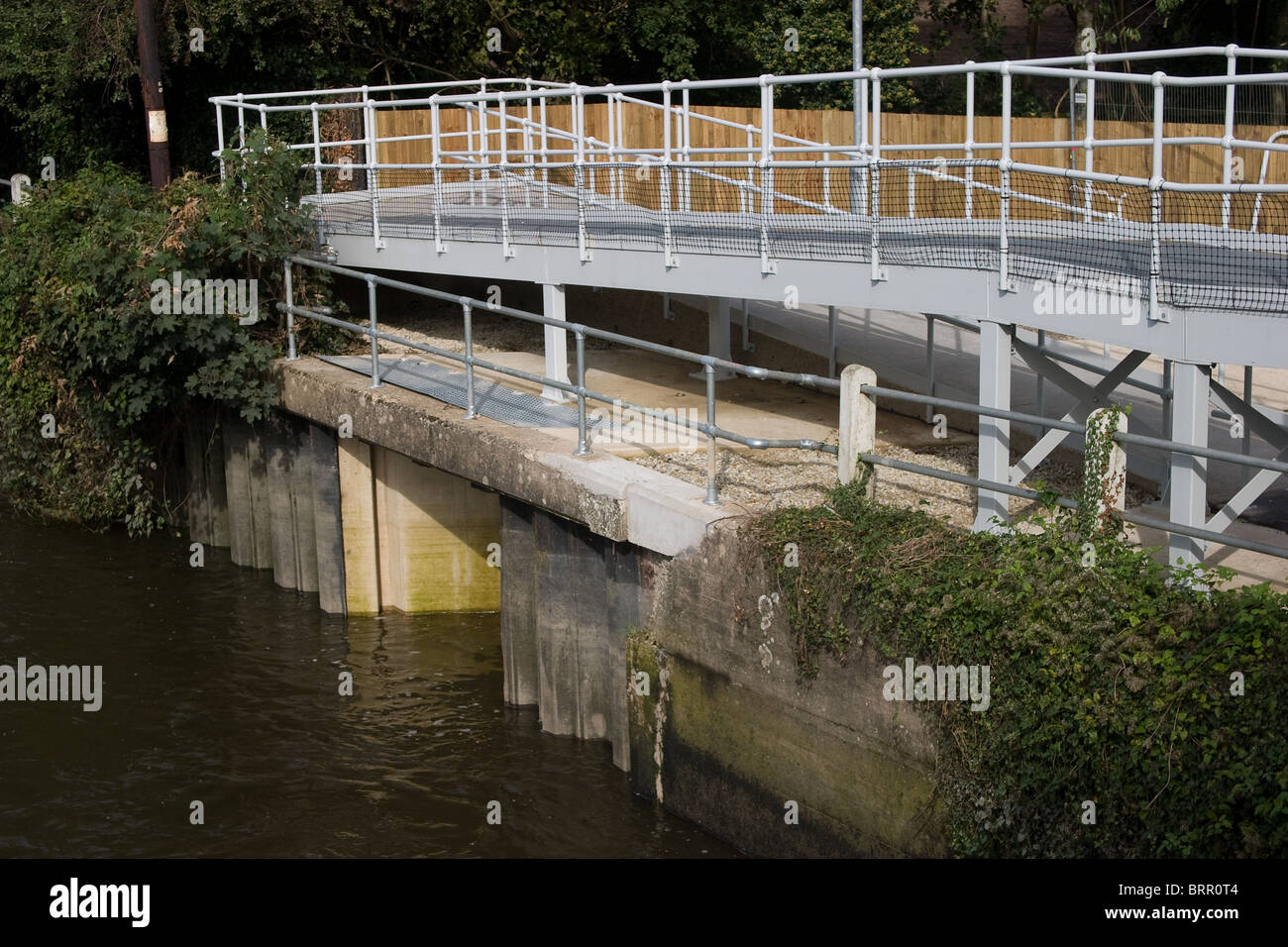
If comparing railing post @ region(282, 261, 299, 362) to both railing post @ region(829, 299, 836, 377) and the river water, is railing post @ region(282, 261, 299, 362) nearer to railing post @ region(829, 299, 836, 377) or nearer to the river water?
the river water

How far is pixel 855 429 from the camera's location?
349 inches

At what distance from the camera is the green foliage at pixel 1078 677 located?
645 cm

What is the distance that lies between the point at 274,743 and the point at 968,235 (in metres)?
6.63

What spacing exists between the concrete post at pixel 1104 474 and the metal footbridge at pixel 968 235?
103mm

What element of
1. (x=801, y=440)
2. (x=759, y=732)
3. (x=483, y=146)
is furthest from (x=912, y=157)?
(x=759, y=732)

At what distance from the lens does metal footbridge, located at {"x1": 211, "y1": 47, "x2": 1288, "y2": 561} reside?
812cm

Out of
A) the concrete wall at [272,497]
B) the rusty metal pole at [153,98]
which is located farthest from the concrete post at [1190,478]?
the rusty metal pole at [153,98]

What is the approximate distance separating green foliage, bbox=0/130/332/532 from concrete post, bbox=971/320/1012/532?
792 cm

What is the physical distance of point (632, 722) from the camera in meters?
10.4

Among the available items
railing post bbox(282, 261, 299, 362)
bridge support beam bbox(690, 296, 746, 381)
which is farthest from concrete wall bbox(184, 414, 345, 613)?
bridge support beam bbox(690, 296, 746, 381)

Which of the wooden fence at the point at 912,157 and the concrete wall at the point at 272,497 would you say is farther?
the concrete wall at the point at 272,497

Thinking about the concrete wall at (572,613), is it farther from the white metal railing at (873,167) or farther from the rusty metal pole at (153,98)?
the rusty metal pole at (153,98)
